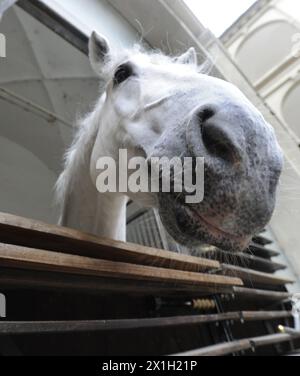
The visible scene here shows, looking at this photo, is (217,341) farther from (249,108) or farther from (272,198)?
(249,108)

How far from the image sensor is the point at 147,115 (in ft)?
2.60

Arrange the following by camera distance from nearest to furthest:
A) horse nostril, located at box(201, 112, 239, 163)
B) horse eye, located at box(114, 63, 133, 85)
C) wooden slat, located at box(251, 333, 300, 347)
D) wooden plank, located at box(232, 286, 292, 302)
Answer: horse nostril, located at box(201, 112, 239, 163), horse eye, located at box(114, 63, 133, 85), wooden slat, located at box(251, 333, 300, 347), wooden plank, located at box(232, 286, 292, 302)

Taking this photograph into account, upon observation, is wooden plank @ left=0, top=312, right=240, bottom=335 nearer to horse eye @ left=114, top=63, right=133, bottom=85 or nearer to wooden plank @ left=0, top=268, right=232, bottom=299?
wooden plank @ left=0, top=268, right=232, bottom=299

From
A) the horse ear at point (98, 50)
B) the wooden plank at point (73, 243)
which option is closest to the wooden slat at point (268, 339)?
the wooden plank at point (73, 243)

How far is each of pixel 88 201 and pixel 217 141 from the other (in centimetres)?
71

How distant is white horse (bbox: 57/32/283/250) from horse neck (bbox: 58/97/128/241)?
13 centimetres

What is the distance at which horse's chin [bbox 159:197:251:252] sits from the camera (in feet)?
1.89

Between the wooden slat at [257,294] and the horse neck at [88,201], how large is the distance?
2.62ft

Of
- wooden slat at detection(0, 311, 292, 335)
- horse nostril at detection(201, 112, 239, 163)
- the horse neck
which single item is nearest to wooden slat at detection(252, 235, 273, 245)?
wooden slat at detection(0, 311, 292, 335)

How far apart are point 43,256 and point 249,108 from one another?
1.86 feet

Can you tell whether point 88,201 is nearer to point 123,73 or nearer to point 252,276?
point 123,73

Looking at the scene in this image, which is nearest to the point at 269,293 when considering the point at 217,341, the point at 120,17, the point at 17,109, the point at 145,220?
the point at 217,341

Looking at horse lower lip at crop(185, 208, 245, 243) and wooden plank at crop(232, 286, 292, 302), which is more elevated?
wooden plank at crop(232, 286, 292, 302)

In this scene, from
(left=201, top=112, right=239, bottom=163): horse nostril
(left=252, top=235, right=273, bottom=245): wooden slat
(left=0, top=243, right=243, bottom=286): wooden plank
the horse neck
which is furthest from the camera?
(left=252, top=235, right=273, bottom=245): wooden slat
